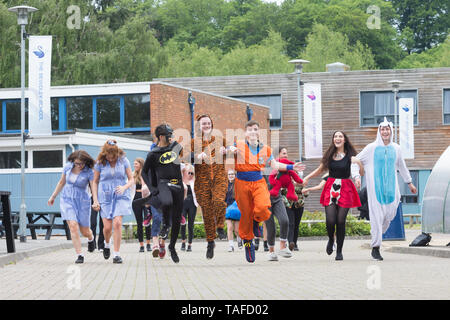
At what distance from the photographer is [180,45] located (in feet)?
270

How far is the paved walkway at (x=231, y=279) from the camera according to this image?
926cm

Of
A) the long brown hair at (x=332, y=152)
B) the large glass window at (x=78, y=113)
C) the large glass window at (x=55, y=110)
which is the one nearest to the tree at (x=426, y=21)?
the large glass window at (x=78, y=113)

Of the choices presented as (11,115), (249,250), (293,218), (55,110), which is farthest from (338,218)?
(11,115)

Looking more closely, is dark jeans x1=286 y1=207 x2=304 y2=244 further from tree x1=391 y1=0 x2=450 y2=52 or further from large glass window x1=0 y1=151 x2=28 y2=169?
tree x1=391 y1=0 x2=450 y2=52

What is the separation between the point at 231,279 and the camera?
36.6 feet

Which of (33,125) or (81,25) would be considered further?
(81,25)

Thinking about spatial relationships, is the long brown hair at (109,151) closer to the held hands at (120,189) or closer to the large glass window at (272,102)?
the held hands at (120,189)

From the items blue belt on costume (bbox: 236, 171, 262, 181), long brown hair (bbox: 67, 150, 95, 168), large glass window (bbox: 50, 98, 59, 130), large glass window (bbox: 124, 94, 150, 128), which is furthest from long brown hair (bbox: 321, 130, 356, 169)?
large glass window (bbox: 50, 98, 59, 130)

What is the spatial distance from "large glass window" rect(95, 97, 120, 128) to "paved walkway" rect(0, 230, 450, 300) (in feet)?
75.9

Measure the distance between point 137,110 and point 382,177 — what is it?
23.9m
